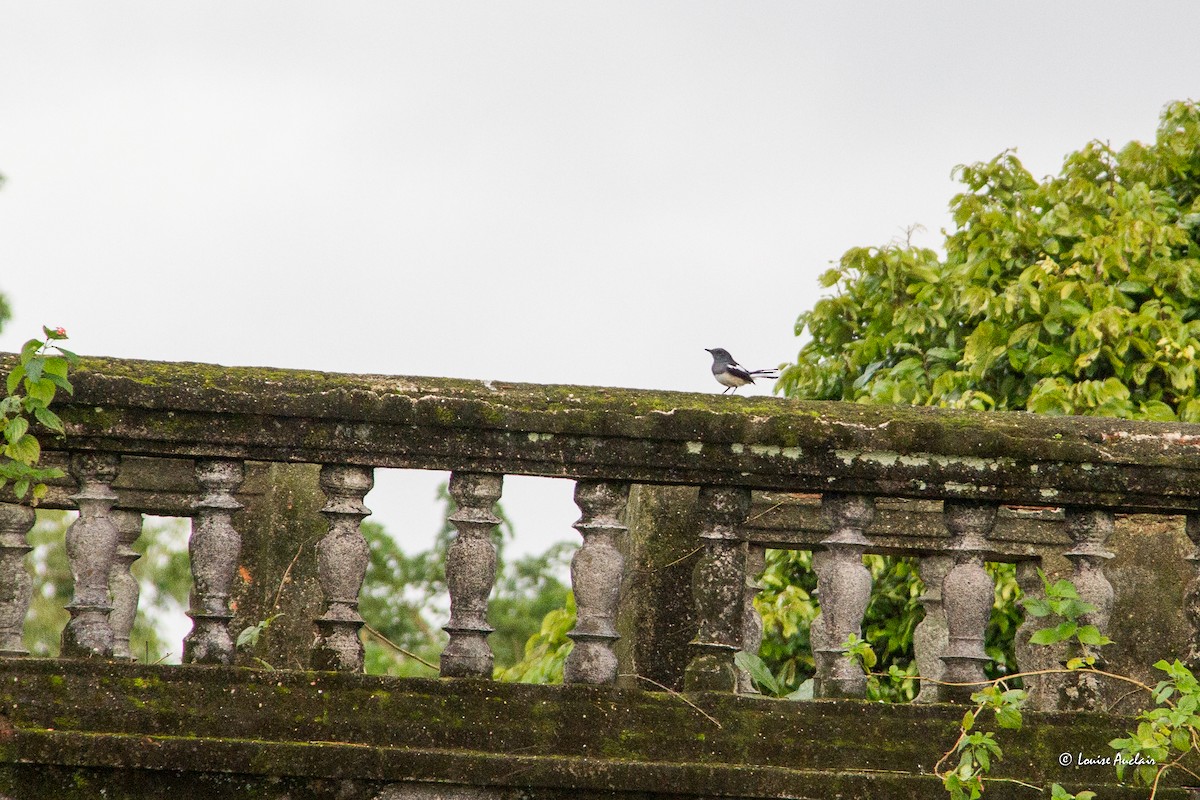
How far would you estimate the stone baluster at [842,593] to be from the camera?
3959 millimetres

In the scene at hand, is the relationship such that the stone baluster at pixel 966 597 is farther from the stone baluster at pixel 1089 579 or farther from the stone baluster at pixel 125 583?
the stone baluster at pixel 125 583

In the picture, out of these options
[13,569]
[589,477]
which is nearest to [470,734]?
[589,477]

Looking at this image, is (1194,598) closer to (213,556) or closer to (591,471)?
(591,471)

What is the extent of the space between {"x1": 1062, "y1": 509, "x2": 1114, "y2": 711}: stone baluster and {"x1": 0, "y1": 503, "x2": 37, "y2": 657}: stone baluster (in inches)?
116

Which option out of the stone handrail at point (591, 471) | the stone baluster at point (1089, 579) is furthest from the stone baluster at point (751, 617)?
the stone baluster at point (1089, 579)

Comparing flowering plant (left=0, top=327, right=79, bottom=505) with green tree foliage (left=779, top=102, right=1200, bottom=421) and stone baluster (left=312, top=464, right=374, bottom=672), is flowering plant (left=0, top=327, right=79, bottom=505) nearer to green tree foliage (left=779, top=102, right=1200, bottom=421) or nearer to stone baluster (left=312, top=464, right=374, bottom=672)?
stone baluster (left=312, top=464, right=374, bottom=672)

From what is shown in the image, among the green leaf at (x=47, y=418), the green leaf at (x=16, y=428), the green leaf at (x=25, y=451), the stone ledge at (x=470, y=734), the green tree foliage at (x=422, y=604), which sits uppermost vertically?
the green leaf at (x=47, y=418)

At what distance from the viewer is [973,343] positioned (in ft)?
24.1

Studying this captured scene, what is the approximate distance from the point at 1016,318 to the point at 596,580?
4311mm

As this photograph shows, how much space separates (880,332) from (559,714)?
16.0 feet

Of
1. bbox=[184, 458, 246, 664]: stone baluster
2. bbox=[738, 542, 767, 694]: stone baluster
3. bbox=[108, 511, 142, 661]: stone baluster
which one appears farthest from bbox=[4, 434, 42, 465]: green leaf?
bbox=[738, 542, 767, 694]: stone baluster

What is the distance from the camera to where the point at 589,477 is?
3859 mm

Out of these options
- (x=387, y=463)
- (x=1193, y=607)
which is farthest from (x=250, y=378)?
(x=1193, y=607)

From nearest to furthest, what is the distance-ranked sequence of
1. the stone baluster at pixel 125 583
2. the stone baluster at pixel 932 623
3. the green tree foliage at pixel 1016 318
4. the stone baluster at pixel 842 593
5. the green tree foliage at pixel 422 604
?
the stone baluster at pixel 842 593 → the stone baluster at pixel 125 583 → the stone baluster at pixel 932 623 → the green tree foliage at pixel 1016 318 → the green tree foliage at pixel 422 604
